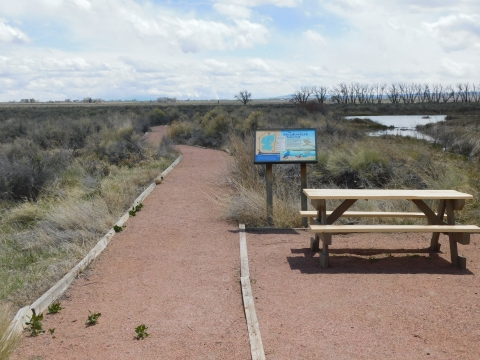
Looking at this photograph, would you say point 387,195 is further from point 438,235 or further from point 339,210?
point 438,235

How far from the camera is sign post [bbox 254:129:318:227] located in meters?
9.08

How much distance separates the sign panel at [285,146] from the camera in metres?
9.08

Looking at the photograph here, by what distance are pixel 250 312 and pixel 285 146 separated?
4226mm

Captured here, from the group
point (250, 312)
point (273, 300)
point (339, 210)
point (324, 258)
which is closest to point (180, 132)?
point (339, 210)

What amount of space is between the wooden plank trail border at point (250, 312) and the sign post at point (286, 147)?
1827 mm

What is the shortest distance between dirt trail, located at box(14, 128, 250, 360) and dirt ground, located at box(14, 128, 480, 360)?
0.05ft

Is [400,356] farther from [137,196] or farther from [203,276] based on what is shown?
[137,196]

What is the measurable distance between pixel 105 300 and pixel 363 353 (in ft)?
9.30

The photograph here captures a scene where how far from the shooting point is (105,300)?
6.08 m

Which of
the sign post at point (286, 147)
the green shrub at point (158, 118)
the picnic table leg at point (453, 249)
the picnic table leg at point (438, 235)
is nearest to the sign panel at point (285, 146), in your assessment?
the sign post at point (286, 147)

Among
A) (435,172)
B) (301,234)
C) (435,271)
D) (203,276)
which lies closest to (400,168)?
(435,172)

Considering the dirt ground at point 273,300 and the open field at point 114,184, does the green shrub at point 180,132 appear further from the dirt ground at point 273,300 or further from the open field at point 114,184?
the dirt ground at point 273,300

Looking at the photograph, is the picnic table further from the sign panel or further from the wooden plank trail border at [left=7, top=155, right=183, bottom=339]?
the wooden plank trail border at [left=7, top=155, right=183, bottom=339]

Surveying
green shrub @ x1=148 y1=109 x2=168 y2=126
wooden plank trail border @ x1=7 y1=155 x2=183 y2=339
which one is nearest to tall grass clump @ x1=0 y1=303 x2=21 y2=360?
wooden plank trail border @ x1=7 y1=155 x2=183 y2=339
